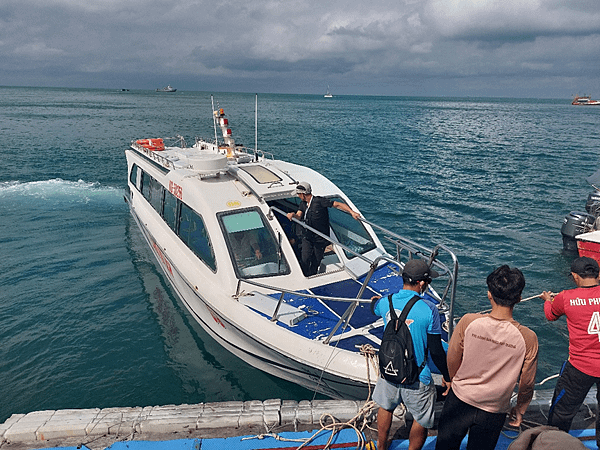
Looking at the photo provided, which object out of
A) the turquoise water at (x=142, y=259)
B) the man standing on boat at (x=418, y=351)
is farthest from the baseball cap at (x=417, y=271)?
the turquoise water at (x=142, y=259)

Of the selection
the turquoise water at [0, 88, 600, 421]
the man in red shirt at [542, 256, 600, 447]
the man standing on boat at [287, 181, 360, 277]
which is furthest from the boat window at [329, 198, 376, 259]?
the man in red shirt at [542, 256, 600, 447]

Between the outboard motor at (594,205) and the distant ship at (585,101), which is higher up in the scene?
the distant ship at (585,101)

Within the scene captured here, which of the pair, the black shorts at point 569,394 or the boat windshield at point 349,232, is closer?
the black shorts at point 569,394

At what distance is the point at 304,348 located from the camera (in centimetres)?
555

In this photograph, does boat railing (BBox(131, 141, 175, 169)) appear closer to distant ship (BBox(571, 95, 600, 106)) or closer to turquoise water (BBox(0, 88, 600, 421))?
turquoise water (BBox(0, 88, 600, 421))

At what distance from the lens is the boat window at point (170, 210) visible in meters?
8.85

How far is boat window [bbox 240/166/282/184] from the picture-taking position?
8.25m

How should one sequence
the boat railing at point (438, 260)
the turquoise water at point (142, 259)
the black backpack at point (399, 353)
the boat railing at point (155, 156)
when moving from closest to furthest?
1. the black backpack at point (399, 353)
2. the boat railing at point (438, 260)
3. the turquoise water at point (142, 259)
4. the boat railing at point (155, 156)

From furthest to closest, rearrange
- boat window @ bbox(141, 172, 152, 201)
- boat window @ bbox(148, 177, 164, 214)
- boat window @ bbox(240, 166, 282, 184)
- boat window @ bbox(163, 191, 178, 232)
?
1. boat window @ bbox(141, 172, 152, 201)
2. boat window @ bbox(148, 177, 164, 214)
3. boat window @ bbox(163, 191, 178, 232)
4. boat window @ bbox(240, 166, 282, 184)

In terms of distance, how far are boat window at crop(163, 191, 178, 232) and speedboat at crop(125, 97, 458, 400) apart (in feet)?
0.08

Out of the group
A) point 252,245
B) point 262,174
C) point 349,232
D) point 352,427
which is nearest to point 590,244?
point 349,232

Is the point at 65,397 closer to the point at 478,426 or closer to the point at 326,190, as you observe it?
the point at 326,190

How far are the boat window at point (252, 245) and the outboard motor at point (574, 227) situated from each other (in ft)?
36.5

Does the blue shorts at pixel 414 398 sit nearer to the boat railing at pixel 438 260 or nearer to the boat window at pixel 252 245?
the boat railing at pixel 438 260
